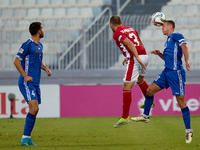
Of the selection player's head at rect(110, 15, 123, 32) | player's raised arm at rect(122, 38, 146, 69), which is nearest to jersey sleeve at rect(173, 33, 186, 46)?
player's raised arm at rect(122, 38, 146, 69)

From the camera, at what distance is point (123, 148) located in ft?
15.5

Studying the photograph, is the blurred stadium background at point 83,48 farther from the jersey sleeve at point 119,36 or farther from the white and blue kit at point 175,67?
the white and blue kit at point 175,67

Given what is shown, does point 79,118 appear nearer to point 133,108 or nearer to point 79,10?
point 133,108

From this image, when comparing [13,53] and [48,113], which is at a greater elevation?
[13,53]

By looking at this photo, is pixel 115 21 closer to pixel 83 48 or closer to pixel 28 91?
pixel 28 91

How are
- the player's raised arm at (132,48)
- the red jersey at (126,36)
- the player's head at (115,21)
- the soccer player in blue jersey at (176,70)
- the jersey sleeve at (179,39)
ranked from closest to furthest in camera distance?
the jersey sleeve at (179,39) < the soccer player in blue jersey at (176,70) < the player's raised arm at (132,48) < the red jersey at (126,36) < the player's head at (115,21)

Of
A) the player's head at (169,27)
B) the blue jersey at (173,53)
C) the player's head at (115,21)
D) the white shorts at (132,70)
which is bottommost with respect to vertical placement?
the white shorts at (132,70)

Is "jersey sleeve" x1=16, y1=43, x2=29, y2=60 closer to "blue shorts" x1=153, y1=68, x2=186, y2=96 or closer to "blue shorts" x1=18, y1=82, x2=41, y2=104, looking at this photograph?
"blue shorts" x1=18, y1=82, x2=41, y2=104

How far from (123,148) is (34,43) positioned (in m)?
1.96

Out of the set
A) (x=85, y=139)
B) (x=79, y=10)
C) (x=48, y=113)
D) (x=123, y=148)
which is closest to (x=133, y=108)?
(x=48, y=113)

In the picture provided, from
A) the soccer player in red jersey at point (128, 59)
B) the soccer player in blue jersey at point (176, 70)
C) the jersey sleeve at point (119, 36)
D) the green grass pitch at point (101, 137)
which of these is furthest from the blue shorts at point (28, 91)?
the soccer player in blue jersey at point (176, 70)

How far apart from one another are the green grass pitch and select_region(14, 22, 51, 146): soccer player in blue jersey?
0.33 m

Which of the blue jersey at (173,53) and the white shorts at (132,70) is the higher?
the blue jersey at (173,53)

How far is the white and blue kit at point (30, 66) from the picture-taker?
504cm
